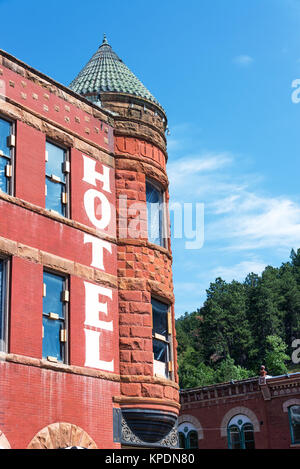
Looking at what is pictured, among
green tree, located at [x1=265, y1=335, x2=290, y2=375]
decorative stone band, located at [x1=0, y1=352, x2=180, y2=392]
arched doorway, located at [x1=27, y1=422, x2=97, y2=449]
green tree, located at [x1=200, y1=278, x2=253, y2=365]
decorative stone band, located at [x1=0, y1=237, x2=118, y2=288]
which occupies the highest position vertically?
green tree, located at [x1=200, y1=278, x2=253, y2=365]

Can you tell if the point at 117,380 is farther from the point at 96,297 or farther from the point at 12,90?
the point at 12,90

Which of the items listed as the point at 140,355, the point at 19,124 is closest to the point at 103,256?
the point at 140,355

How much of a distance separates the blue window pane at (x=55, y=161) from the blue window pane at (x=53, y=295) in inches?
109

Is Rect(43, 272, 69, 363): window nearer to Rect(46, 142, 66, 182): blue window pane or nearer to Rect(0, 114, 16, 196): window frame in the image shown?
Rect(0, 114, 16, 196): window frame

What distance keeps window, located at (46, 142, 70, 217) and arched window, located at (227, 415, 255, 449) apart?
2820 cm

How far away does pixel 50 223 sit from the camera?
1611 cm

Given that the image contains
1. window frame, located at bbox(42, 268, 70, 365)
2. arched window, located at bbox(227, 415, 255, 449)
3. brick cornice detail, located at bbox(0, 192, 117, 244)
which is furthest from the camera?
arched window, located at bbox(227, 415, 255, 449)

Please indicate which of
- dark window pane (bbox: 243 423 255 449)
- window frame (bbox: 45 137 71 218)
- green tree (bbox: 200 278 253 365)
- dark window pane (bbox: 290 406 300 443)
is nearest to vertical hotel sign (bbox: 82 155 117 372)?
window frame (bbox: 45 137 71 218)

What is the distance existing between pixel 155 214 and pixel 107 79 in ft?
14.8

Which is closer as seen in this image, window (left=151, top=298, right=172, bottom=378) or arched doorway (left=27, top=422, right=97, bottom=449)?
arched doorway (left=27, top=422, right=97, bottom=449)

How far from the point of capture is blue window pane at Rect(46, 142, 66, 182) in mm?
16891

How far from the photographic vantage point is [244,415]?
41281 mm

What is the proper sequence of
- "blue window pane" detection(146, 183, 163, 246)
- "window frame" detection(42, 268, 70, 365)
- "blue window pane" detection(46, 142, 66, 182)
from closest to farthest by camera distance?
"window frame" detection(42, 268, 70, 365) < "blue window pane" detection(46, 142, 66, 182) < "blue window pane" detection(146, 183, 163, 246)

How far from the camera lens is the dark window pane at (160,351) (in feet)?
58.6
